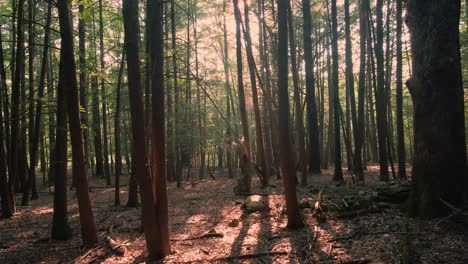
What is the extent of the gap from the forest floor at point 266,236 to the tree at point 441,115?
496 millimetres

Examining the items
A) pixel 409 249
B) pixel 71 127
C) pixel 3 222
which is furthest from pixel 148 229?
pixel 3 222

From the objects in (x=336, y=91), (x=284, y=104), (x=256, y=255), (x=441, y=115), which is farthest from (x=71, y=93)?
(x=336, y=91)

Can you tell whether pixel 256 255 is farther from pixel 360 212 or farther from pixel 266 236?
pixel 360 212

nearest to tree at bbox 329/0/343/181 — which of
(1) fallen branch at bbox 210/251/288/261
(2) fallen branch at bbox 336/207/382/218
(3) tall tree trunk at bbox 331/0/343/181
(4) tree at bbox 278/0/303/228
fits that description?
(3) tall tree trunk at bbox 331/0/343/181

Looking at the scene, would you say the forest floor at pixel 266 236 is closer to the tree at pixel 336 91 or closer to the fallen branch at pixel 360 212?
the fallen branch at pixel 360 212

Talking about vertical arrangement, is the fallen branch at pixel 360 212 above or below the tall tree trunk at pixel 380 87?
below

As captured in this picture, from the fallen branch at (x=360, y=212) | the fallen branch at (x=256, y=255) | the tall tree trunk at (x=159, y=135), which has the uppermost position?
the tall tree trunk at (x=159, y=135)

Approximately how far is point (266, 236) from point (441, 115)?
4140 mm

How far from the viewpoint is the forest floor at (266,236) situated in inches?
194

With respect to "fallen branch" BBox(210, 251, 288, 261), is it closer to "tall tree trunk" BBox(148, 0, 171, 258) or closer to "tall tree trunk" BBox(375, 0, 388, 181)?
"tall tree trunk" BBox(148, 0, 171, 258)

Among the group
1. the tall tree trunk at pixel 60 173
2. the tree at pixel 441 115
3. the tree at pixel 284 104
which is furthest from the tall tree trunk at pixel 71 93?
the tree at pixel 441 115

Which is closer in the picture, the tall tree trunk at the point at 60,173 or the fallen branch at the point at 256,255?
the fallen branch at the point at 256,255

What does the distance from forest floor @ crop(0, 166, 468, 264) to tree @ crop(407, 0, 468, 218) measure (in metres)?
0.50

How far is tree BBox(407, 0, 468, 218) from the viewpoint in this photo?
536cm
